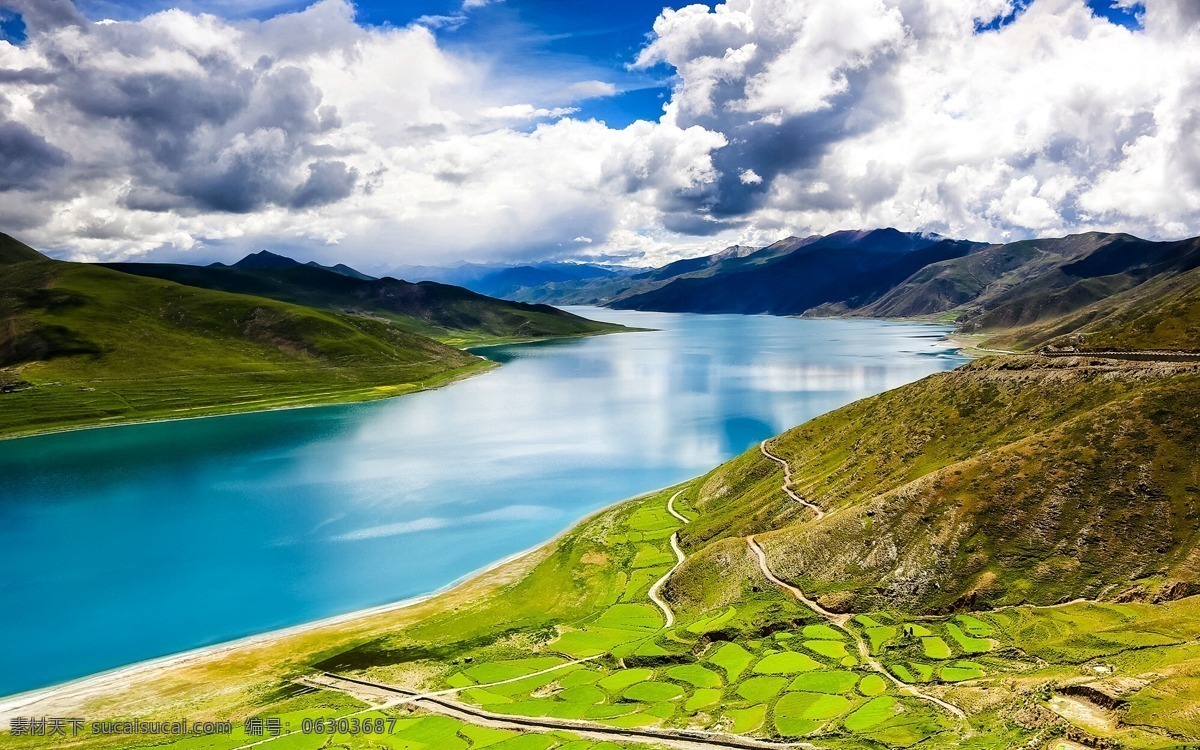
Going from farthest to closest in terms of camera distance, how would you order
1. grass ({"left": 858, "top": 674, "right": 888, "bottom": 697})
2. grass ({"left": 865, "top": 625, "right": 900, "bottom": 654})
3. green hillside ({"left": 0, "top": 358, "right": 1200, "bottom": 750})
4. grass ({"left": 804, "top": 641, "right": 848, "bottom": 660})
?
grass ({"left": 865, "top": 625, "right": 900, "bottom": 654}), grass ({"left": 804, "top": 641, "right": 848, "bottom": 660}), grass ({"left": 858, "top": 674, "right": 888, "bottom": 697}), green hillside ({"left": 0, "top": 358, "right": 1200, "bottom": 750})

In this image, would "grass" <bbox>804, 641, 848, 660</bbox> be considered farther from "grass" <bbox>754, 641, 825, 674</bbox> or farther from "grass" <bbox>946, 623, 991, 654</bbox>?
"grass" <bbox>946, 623, 991, 654</bbox>

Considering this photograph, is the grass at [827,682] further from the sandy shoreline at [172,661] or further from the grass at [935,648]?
the sandy shoreline at [172,661]

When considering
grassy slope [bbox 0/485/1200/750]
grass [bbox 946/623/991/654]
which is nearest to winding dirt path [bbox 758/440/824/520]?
grassy slope [bbox 0/485/1200/750]

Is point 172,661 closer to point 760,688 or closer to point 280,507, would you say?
point 280,507

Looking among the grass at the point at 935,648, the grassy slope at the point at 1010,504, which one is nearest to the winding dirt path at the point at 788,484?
the grassy slope at the point at 1010,504

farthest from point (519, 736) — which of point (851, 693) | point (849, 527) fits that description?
point (849, 527)

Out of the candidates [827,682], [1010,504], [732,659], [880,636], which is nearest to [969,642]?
[880,636]

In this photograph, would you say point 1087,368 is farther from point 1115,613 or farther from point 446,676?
point 446,676
